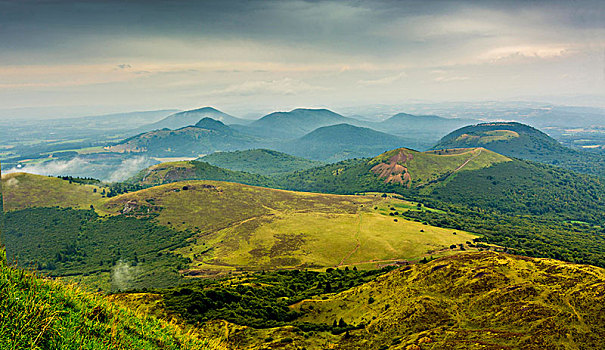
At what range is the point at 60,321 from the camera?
9266mm

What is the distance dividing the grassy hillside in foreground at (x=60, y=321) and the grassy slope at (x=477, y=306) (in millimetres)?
41591

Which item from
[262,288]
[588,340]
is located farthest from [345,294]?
[588,340]

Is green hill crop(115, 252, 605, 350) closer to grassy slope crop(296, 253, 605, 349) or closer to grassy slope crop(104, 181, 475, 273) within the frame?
grassy slope crop(296, 253, 605, 349)

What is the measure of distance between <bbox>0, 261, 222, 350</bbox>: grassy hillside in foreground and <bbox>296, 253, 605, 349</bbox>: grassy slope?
4159 cm

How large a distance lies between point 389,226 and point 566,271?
422ft

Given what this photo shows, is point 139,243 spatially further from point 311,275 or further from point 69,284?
point 69,284

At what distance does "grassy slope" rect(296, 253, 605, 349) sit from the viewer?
42344 millimetres

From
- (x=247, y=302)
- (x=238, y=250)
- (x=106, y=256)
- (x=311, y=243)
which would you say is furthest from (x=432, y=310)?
(x=106, y=256)

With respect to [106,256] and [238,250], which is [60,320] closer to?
[238,250]

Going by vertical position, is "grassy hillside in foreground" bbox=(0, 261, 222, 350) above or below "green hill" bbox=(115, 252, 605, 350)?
above

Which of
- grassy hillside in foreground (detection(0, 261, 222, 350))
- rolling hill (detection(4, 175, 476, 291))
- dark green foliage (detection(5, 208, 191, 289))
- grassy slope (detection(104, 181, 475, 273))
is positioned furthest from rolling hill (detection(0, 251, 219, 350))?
dark green foliage (detection(5, 208, 191, 289))

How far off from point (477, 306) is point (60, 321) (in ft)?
205

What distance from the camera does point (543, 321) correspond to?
4416 centimetres

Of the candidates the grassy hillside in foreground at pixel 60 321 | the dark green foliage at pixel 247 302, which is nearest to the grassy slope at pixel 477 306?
the dark green foliage at pixel 247 302
